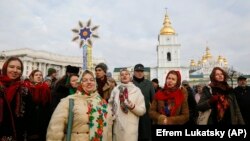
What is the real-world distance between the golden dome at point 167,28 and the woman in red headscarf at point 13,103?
5363 centimetres

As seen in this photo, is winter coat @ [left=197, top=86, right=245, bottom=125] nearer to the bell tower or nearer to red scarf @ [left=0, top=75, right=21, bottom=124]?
red scarf @ [left=0, top=75, right=21, bottom=124]

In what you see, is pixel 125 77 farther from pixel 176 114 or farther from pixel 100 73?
pixel 176 114

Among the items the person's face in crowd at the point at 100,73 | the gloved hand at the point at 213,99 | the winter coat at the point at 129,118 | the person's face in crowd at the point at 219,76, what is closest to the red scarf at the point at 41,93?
the person's face in crowd at the point at 100,73

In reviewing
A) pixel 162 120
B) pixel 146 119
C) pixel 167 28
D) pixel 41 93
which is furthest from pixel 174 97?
pixel 167 28

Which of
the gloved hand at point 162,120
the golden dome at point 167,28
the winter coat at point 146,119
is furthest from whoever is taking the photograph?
the golden dome at point 167,28

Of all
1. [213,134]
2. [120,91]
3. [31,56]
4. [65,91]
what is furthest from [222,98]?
[31,56]

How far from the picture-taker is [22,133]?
2.82 m

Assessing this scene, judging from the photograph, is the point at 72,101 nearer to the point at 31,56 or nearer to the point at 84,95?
the point at 84,95

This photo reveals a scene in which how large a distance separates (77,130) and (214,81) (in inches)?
82.6

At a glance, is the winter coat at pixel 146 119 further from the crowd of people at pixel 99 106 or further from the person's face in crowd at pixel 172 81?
the person's face in crowd at pixel 172 81

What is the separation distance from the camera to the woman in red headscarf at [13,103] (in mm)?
2650

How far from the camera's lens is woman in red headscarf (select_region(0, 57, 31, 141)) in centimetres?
265

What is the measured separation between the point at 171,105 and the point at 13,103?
6.58ft

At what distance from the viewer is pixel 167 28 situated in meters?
55.8
